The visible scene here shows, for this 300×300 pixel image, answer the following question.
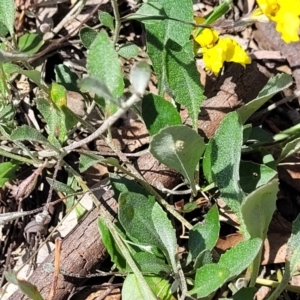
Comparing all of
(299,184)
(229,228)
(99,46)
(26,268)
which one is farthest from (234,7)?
(26,268)

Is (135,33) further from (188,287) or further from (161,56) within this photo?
(188,287)

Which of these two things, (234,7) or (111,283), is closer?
(111,283)

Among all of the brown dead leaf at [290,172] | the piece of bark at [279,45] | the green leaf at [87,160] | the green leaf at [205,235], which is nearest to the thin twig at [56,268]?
the green leaf at [87,160]

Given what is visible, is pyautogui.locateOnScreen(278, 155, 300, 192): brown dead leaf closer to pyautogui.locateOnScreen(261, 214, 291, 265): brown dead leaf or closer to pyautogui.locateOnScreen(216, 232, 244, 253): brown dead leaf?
pyautogui.locateOnScreen(261, 214, 291, 265): brown dead leaf

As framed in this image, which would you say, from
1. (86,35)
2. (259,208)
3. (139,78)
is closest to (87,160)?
(86,35)

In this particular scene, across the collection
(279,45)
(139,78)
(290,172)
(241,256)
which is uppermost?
(139,78)

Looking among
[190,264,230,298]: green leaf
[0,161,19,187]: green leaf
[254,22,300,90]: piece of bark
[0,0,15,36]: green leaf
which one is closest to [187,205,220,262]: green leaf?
[190,264,230,298]: green leaf

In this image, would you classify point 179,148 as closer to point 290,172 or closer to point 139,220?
point 139,220
